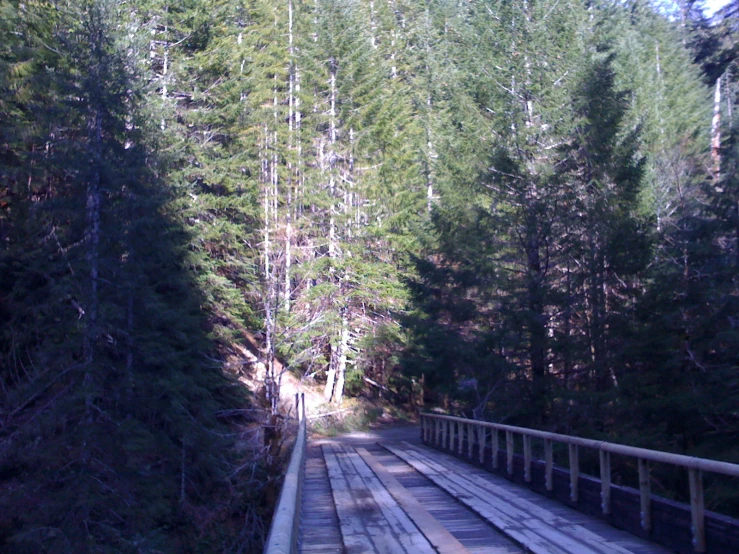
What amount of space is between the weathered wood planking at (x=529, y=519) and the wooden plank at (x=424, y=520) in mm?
570

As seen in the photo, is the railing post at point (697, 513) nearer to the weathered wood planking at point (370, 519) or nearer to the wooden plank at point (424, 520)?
the wooden plank at point (424, 520)

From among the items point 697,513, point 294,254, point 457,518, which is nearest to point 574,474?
point 457,518

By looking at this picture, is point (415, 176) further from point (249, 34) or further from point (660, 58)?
point (660, 58)

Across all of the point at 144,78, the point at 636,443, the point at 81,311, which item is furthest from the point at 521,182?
the point at 81,311

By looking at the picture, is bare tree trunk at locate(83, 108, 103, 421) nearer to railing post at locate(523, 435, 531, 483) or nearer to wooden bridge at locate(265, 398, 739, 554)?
wooden bridge at locate(265, 398, 739, 554)

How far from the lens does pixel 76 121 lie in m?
16.9

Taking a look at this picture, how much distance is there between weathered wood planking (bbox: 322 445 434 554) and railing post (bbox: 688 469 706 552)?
84.9 inches

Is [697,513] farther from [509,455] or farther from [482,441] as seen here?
[482,441]

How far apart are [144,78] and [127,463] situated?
36.2ft

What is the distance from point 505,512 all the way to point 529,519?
17.8 inches

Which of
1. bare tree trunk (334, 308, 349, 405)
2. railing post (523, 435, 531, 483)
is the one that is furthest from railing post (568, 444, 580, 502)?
bare tree trunk (334, 308, 349, 405)

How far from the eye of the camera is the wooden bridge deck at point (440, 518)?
6215 mm

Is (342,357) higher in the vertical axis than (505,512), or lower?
higher

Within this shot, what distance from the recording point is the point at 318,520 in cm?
754
